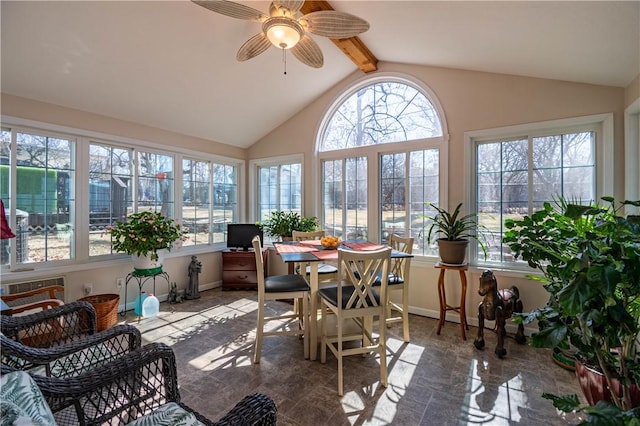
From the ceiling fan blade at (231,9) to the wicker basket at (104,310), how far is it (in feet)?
9.74

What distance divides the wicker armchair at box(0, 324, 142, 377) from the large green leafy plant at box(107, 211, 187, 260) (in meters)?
1.77

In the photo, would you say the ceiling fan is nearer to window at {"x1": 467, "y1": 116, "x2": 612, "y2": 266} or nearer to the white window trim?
window at {"x1": 467, "y1": 116, "x2": 612, "y2": 266}

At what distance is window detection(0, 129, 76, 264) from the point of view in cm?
292

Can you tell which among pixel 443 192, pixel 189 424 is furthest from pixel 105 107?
pixel 443 192

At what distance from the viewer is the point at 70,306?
193 cm

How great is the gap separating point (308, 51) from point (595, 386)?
3013 mm

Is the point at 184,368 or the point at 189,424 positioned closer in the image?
the point at 189,424

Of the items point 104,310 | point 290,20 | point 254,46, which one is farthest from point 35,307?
point 290,20

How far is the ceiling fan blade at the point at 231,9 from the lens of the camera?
6.12 feet

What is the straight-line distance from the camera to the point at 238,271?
4.58 meters

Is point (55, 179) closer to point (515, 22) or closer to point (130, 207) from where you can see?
point (130, 207)

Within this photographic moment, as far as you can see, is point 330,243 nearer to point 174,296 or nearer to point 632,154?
point 174,296

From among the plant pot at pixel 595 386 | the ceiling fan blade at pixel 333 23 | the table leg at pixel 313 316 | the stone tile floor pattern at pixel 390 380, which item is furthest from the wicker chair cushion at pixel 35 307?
the plant pot at pixel 595 386

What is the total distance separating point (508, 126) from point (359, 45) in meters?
1.89
